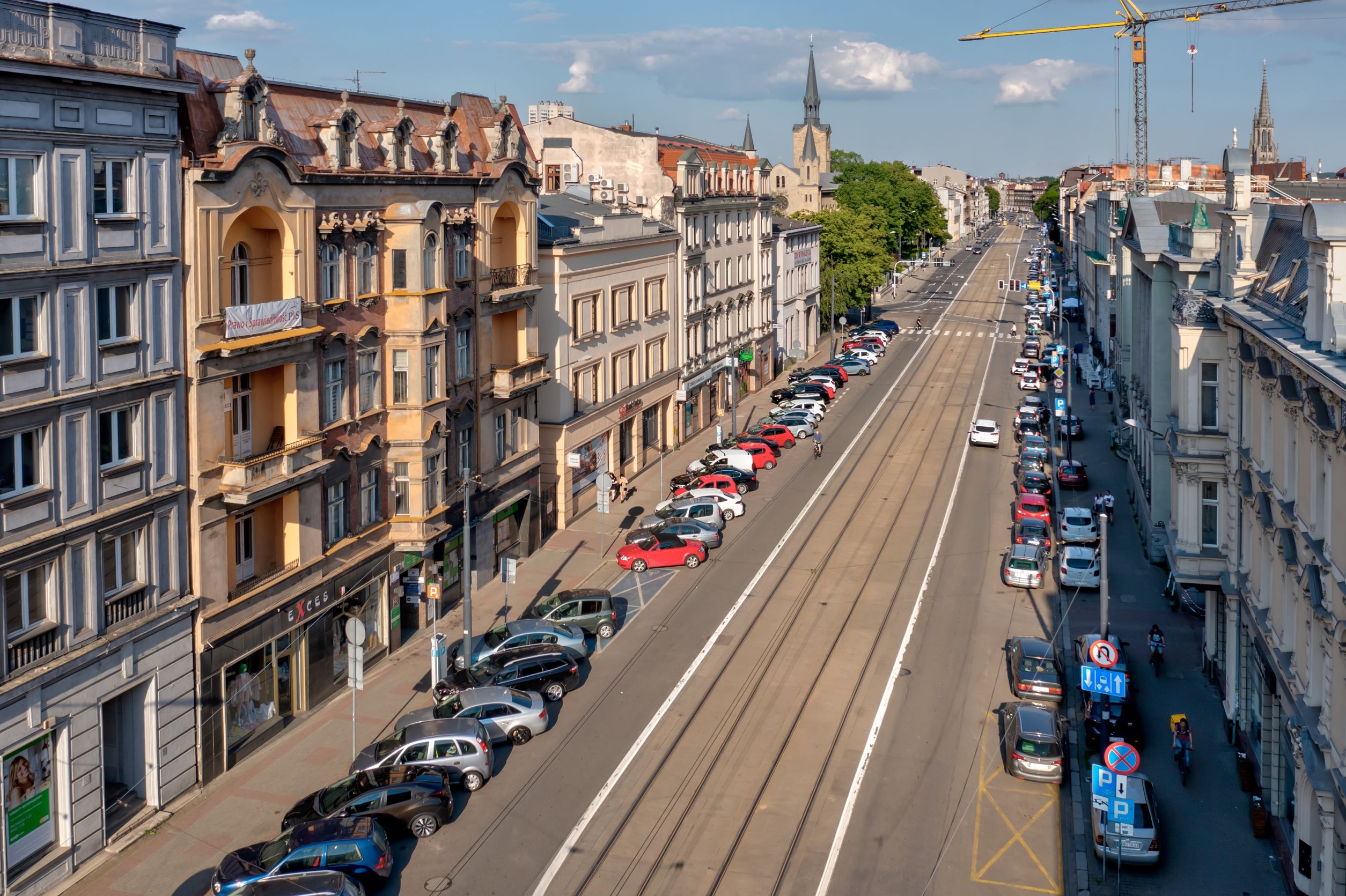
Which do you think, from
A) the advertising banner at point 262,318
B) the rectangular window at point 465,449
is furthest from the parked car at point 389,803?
the rectangular window at point 465,449

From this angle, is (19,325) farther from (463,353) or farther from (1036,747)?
(1036,747)

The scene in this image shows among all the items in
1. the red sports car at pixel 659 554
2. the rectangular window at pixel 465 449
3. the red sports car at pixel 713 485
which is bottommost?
the red sports car at pixel 659 554

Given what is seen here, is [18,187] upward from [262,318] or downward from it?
upward

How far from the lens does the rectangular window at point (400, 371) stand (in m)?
36.3

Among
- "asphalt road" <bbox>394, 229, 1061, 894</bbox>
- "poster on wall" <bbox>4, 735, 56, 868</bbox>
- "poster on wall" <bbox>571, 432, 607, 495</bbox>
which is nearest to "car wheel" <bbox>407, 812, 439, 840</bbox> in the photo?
"asphalt road" <bbox>394, 229, 1061, 894</bbox>

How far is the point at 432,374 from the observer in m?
37.3

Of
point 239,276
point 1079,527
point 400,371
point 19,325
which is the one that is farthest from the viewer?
point 1079,527

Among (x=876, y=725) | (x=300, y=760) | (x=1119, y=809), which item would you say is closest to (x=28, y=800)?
(x=300, y=760)

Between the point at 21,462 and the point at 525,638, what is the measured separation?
51.6 feet

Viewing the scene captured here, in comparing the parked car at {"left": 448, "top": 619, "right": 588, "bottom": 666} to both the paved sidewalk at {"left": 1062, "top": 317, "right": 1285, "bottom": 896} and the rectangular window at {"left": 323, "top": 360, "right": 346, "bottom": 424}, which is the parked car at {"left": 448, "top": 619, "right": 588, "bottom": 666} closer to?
the rectangular window at {"left": 323, "top": 360, "right": 346, "bottom": 424}

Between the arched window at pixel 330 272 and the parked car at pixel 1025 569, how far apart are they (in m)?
24.6

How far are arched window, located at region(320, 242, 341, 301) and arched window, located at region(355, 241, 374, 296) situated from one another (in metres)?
0.77

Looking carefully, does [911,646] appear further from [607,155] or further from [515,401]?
[607,155]

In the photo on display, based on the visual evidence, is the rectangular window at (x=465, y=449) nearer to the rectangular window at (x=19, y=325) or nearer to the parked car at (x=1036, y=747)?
the rectangular window at (x=19, y=325)
